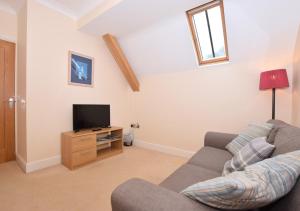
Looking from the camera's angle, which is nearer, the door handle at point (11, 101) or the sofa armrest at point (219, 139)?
the sofa armrest at point (219, 139)

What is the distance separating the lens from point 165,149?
3.48 m

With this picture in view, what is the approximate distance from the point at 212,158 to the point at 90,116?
226cm

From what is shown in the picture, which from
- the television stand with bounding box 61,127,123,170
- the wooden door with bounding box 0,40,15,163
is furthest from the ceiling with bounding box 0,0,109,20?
the television stand with bounding box 61,127,123,170

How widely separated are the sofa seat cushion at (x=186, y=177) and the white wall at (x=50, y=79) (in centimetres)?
227

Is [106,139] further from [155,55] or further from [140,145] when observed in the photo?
[155,55]

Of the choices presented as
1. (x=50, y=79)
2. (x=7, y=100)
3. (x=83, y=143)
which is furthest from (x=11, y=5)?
(x=83, y=143)

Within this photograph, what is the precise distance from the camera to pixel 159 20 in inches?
106

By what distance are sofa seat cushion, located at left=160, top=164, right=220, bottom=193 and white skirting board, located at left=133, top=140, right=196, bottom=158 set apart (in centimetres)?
162

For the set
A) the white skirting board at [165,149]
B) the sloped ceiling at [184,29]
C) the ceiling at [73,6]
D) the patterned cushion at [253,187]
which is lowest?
the white skirting board at [165,149]

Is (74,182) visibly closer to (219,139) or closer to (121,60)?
(219,139)

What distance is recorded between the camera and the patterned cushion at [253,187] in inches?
24.0

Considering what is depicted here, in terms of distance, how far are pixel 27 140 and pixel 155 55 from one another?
270cm

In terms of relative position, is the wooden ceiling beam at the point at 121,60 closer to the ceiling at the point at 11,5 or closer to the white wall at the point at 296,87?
the ceiling at the point at 11,5

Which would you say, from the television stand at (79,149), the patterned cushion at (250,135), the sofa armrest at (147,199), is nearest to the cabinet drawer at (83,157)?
the television stand at (79,149)
